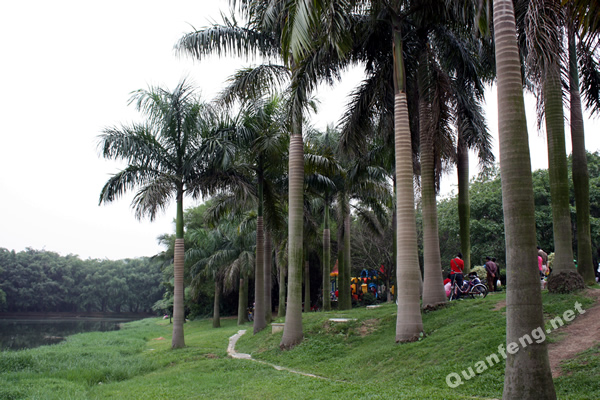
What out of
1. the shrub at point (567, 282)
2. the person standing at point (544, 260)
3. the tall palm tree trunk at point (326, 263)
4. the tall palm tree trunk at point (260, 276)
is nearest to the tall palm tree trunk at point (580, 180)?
the shrub at point (567, 282)

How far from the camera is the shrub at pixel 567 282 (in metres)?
10.6

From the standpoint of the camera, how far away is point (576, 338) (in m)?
8.29

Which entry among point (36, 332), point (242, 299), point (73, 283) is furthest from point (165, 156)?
point (73, 283)

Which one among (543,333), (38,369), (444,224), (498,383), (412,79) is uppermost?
(412,79)

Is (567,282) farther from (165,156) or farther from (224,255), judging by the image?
(224,255)

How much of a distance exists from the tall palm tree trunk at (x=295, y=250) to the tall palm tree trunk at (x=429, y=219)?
3658 mm

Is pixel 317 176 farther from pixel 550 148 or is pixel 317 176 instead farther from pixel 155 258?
pixel 155 258

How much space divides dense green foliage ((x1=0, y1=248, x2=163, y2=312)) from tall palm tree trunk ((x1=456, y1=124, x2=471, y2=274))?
71.2m

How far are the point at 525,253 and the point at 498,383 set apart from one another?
7.80 feet

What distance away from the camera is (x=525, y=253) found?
6.15m

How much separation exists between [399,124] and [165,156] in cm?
987

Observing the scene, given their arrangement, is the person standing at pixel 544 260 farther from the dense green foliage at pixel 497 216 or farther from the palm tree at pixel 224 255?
the palm tree at pixel 224 255

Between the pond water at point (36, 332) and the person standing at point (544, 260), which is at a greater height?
the person standing at point (544, 260)

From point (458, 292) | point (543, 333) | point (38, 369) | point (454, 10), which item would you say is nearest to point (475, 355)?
point (543, 333)
